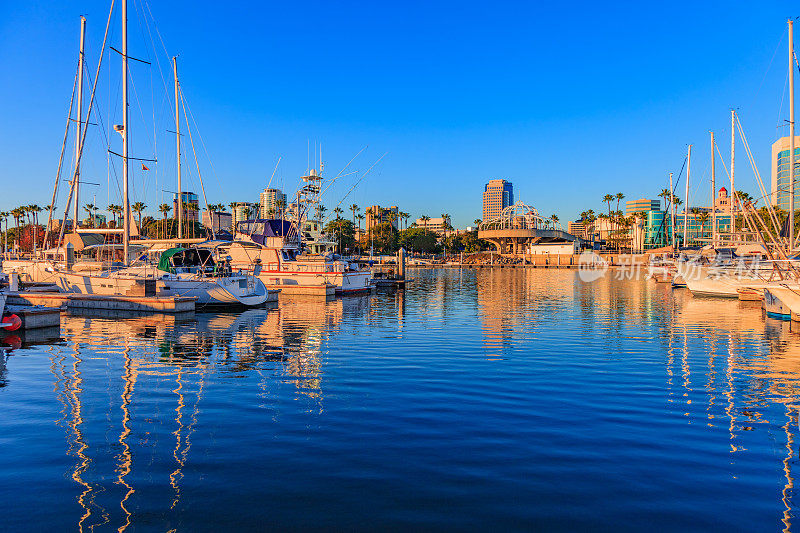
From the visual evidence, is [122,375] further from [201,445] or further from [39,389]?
[201,445]

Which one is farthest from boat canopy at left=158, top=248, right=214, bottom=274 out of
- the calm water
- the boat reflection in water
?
the calm water

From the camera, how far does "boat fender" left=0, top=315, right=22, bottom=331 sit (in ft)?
68.8

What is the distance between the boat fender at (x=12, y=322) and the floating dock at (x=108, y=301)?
740 centimetres

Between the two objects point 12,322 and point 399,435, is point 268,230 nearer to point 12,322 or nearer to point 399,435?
point 12,322

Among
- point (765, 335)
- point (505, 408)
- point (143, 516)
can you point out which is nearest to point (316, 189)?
point (765, 335)

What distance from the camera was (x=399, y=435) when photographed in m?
9.21

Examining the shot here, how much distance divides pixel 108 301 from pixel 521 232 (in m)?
160

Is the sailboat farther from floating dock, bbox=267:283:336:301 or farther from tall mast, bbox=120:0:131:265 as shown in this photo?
floating dock, bbox=267:283:336:301

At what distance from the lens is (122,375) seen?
1388 centimetres

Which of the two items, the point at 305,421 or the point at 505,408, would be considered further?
the point at 505,408

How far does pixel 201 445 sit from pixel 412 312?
2342cm

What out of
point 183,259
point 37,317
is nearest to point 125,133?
point 183,259

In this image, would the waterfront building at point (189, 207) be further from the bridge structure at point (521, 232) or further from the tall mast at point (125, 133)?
the bridge structure at point (521, 232)

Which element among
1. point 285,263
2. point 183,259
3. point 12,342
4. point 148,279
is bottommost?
point 12,342
